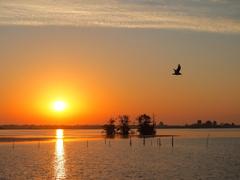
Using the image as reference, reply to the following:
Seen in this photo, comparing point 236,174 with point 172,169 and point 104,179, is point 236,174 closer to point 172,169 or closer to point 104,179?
point 172,169

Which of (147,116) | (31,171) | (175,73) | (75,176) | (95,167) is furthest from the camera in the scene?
(147,116)

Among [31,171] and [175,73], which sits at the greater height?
[175,73]

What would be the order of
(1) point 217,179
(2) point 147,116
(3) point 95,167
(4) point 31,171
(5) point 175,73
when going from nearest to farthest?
1. (5) point 175,73
2. (1) point 217,179
3. (4) point 31,171
4. (3) point 95,167
5. (2) point 147,116

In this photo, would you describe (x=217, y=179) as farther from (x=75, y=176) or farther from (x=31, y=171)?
(x=31, y=171)

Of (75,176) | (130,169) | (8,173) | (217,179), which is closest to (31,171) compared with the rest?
(8,173)

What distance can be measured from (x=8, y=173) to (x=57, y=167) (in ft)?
37.5

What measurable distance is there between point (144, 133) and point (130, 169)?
396ft

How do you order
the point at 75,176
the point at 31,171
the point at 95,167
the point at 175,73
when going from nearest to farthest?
the point at 175,73 → the point at 75,176 → the point at 31,171 → the point at 95,167

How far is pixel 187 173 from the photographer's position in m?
64.1

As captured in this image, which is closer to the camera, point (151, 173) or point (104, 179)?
point (104, 179)

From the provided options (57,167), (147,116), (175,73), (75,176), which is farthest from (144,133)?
(175,73)

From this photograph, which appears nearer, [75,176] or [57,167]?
[75,176]

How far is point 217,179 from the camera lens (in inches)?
2259

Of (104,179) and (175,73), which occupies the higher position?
(175,73)
